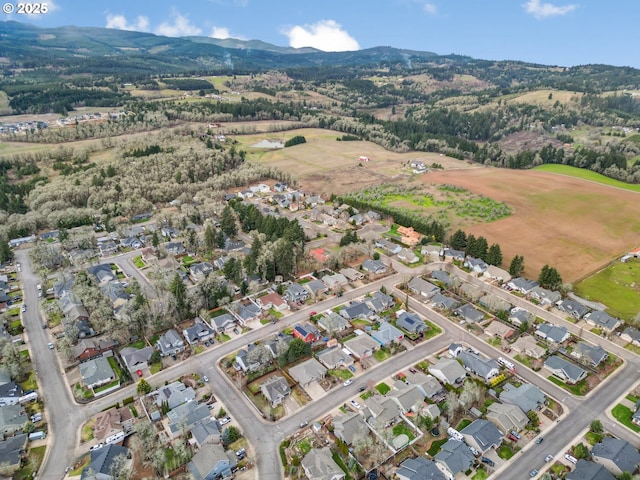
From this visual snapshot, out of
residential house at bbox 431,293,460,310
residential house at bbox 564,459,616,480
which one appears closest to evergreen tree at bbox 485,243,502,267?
residential house at bbox 431,293,460,310

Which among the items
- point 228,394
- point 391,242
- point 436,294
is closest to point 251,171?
point 391,242

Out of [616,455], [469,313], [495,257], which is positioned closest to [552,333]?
[469,313]

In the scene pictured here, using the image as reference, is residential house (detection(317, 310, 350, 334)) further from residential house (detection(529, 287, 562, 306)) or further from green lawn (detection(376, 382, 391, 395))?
residential house (detection(529, 287, 562, 306))

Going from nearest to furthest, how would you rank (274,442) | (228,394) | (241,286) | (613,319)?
(274,442), (228,394), (613,319), (241,286)

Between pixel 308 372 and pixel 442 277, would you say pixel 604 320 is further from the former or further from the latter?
pixel 308 372

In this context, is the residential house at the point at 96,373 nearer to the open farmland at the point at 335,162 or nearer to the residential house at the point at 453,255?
the residential house at the point at 453,255

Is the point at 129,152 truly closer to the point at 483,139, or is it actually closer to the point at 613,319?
the point at 613,319
